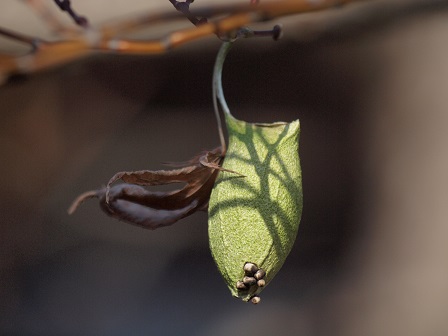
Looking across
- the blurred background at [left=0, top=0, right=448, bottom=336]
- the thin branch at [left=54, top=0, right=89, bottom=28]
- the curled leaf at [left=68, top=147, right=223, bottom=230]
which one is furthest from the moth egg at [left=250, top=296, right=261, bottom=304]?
the blurred background at [left=0, top=0, right=448, bottom=336]

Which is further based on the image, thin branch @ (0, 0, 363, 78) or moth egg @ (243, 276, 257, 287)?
moth egg @ (243, 276, 257, 287)

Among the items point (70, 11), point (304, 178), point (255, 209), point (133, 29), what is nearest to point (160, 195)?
point (255, 209)

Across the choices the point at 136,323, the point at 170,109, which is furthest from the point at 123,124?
the point at 136,323

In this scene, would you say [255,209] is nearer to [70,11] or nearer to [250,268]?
[250,268]

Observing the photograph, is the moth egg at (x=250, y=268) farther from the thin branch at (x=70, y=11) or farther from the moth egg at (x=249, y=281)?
the thin branch at (x=70, y=11)

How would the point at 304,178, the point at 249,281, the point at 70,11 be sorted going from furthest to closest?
the point at 304,178
the point at 249,281
the point at 70,11

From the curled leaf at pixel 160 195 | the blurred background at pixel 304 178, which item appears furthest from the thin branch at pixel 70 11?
the blurred background at pixel 304 178

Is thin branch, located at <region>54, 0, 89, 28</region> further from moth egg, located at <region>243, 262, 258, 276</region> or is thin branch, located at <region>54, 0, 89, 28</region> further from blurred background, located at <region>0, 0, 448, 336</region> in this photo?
blurred background, located at <region>0, 0, 448, 336</region>
